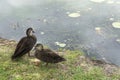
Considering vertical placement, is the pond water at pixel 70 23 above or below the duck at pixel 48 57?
below

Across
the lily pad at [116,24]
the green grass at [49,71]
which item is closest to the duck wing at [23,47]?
the green grass at [49,71]

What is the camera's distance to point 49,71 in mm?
8203

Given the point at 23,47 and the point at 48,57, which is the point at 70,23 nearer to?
the point at 23,47

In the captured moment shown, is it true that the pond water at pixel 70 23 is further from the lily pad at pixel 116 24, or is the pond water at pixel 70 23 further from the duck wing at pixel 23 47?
the duck wing at pixel 23 47

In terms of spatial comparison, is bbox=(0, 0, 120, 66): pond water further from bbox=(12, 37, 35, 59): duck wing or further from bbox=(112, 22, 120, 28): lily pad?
bbox=(12, 37, 35, 59): duck wing

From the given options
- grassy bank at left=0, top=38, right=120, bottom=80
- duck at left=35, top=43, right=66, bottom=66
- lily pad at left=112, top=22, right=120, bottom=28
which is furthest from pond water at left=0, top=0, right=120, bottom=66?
duck at left=35, top=43, right=66, bottom=66

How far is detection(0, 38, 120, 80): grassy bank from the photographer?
8023 mm

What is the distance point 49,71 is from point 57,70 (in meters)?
0.25

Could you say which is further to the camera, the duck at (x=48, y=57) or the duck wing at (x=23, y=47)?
the duck wing at (x=23, y=47)

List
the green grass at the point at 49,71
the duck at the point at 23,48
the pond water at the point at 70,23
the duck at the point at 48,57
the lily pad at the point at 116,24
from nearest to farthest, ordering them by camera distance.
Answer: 1. the green grass at the point at 49,71
2. the duck at the point at 48,57
3. the duck at the point at 23,48
4. the pond water at the point at 70,23
5. the lily pad at the point at 116,24

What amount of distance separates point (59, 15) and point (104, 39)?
307 cm

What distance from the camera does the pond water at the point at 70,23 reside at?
1161 centimetres

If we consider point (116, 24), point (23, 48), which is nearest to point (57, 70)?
point (23, 48)

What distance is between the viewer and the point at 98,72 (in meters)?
8.43
